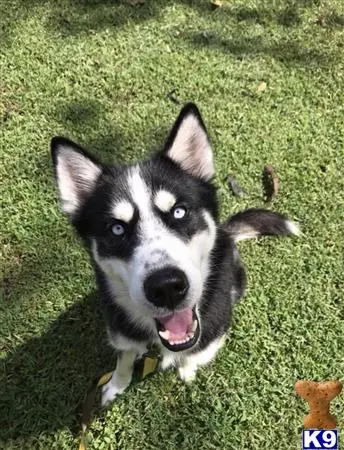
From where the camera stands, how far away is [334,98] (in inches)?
190

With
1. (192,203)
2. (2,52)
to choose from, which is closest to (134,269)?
(192,203)

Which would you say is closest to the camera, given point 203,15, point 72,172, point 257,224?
point 72,172

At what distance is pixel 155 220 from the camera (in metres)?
2.44

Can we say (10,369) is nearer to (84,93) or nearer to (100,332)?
(100,332)

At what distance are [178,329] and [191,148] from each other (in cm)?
92

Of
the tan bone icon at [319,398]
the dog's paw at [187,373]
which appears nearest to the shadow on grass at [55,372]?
the dog's paw at [187,373]

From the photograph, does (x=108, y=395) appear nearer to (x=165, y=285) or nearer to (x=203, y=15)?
(x=165, y=285)

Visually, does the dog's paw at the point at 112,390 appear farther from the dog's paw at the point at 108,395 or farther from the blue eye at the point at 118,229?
the blue eye at the point at 118,229

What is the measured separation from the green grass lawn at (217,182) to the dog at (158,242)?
0.33m

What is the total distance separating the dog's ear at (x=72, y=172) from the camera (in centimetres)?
261

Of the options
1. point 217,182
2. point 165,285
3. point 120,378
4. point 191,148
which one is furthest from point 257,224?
point 165,285

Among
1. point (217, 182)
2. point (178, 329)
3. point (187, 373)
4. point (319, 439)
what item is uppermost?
point (178, 329)

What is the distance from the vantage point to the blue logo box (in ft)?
10.1

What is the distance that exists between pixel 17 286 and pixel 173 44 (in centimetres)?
282
